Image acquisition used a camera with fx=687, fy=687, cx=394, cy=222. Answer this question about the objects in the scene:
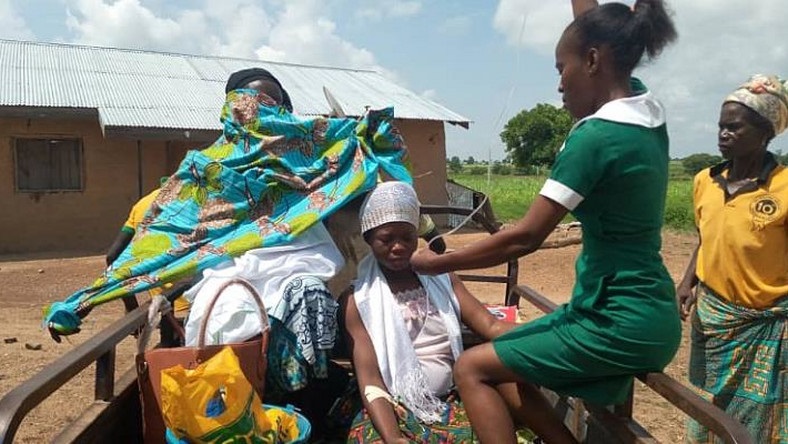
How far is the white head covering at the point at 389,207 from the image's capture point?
91.6 inches

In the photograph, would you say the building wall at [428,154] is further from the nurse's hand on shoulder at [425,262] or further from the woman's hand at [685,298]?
the nurse's hand on shoulder at [425,262]

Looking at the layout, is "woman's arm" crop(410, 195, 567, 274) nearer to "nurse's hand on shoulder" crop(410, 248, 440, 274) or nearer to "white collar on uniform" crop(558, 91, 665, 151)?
"nurse's hand on shoulder" crop(410, 248, 440, 274)

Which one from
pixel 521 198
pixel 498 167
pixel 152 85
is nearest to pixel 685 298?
pixel 498 167

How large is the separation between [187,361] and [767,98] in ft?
7.85

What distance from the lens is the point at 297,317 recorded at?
2.27m

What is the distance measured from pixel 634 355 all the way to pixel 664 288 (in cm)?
19

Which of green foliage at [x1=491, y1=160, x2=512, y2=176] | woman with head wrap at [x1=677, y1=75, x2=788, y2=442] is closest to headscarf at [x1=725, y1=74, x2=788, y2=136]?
woman with head wrap at [x1=677, y1=75, x2=788, y2=442]

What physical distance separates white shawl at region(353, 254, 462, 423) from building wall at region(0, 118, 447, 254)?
9287mm

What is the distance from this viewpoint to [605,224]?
1.71 m

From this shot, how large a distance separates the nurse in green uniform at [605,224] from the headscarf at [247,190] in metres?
0.85

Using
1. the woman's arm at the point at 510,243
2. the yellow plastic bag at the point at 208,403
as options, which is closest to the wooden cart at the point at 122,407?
the yellow plastic bag at the point at 208,403

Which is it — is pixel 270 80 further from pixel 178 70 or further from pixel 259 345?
pixel 178 70

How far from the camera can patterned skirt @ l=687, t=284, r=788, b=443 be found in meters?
2.77

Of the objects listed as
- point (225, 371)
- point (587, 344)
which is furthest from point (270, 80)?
point (587, 344)
